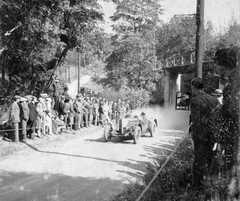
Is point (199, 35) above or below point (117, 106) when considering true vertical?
above

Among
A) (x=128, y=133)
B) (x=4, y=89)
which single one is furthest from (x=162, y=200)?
(x=4, y=89)

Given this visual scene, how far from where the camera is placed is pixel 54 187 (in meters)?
4.45

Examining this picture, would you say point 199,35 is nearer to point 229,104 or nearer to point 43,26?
point 229,104

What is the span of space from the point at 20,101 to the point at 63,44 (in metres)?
2.50

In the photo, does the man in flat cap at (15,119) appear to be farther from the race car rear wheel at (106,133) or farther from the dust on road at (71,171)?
the race car rear wheel at (106,133)

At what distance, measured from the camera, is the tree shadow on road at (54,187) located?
4074 millimetres

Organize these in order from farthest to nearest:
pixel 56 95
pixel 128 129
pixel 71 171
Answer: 1. pixel 56 95
2. pixel 128 129
3. pixel 71 171

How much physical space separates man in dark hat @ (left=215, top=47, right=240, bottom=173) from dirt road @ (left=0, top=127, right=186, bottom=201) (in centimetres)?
249

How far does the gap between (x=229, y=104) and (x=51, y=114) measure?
9140 millimetres

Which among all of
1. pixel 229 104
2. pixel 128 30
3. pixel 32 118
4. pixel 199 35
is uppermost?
pixel 199 35

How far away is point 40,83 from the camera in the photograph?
11914 mm

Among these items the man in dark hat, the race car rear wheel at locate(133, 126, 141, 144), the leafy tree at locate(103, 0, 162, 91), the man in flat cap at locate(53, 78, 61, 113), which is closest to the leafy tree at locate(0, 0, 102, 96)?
the man in flat cap at locate(53, 78, 61, 113)

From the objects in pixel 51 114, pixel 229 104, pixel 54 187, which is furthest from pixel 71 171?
pixel 51 114

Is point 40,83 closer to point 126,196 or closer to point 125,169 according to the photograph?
point 125,169
